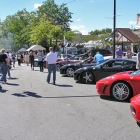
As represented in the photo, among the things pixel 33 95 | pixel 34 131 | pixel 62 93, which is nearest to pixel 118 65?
pixel 62 93

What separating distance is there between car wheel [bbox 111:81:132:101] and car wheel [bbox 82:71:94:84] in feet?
11.9

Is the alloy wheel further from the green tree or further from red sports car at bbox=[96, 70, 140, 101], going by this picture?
the green tree

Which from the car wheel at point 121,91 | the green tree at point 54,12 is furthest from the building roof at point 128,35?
the car wheel at point 121,91

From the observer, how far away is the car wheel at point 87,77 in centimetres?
1081

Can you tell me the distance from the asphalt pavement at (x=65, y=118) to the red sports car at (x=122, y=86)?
0.84 feet

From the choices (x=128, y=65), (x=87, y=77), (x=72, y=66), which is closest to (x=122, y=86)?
(x=128, y=65)

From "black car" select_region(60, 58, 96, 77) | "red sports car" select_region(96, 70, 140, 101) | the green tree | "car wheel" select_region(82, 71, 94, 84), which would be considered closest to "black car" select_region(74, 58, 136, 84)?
"car wheel" select_region(82, 71, 94, 84)

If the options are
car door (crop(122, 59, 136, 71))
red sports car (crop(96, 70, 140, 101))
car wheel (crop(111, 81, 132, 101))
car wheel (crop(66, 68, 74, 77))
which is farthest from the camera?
car wheel (crop(66, 68, 74, 77))

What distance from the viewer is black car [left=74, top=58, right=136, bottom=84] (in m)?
9.98

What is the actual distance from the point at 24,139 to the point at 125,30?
154 feet

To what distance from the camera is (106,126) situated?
15.6ft

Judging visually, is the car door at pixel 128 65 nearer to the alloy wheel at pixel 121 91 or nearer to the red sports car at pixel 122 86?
the red sports car at pixel 122 86

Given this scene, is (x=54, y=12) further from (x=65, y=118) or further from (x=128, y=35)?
(x=65, y=118)

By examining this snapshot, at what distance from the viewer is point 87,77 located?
1092cm
